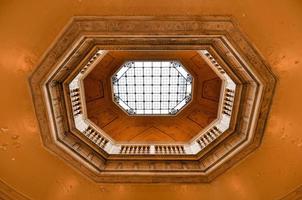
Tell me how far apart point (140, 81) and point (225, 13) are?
7.78m

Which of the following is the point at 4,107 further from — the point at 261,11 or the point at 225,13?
the point at 261,11

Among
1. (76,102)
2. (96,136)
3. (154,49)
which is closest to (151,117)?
(96,136)

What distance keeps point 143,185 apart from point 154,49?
13.2 feet

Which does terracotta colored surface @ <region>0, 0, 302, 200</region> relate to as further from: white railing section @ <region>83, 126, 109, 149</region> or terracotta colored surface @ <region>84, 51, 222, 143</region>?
terracotta colored surface @ <region>84, 51, 222, 143</region>

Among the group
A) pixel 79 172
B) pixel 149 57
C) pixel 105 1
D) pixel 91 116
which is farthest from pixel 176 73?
pixel 105 1

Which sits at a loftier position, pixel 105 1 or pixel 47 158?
pixel 105 1

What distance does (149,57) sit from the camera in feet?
37.1

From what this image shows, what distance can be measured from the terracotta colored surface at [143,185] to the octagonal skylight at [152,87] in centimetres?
534

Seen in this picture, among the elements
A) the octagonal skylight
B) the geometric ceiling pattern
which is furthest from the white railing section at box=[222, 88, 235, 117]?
the octagonal skylight

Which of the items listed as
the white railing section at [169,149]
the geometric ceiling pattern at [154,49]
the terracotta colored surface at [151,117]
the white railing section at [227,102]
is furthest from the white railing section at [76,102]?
the white railing section at [227,102]

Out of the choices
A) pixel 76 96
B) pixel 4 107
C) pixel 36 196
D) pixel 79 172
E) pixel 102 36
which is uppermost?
pixel 76 96

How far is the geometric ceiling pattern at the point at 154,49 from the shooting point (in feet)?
17.7

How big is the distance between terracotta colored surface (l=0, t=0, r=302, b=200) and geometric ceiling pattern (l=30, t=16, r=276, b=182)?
0.68 feet

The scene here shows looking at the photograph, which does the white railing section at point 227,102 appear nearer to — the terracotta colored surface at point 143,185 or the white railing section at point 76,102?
the terracotta colored surface at point 143,185
